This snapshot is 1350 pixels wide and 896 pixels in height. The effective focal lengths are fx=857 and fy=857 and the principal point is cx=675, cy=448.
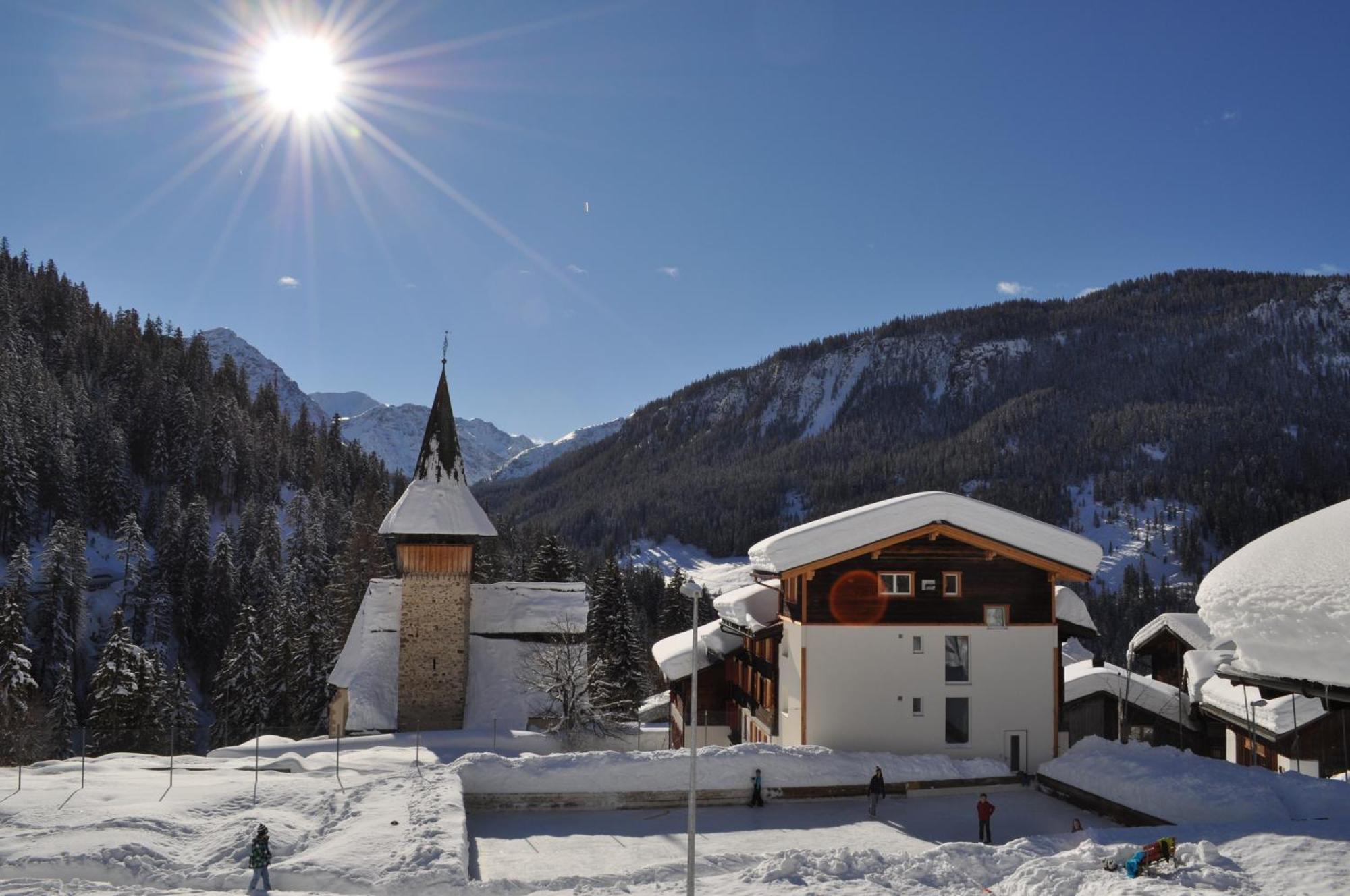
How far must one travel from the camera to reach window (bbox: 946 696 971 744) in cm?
2502

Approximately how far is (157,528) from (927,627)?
91.3 m

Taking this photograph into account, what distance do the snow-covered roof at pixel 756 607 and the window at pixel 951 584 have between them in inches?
208

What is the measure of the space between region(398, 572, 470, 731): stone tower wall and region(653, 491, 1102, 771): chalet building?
15949 mm

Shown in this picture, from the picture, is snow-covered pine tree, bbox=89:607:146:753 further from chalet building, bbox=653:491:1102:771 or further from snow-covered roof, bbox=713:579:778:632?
chalet building, bbox=653:491:1102:771

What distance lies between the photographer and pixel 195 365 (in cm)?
12219

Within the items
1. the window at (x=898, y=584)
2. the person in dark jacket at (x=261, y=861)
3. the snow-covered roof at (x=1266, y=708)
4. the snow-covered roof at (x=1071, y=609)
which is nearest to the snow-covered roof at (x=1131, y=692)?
the snow-covered roof at (x=1071, y=609)

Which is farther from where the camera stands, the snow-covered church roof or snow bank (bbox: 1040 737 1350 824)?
the snow-covered church roof

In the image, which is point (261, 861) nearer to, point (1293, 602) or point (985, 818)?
point (985, 818)

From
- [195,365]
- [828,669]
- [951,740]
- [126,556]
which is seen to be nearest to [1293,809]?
[951,740]

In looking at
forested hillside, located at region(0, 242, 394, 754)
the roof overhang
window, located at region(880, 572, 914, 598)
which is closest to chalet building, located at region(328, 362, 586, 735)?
forested hillside, located at region(0, 242, 394, 754)

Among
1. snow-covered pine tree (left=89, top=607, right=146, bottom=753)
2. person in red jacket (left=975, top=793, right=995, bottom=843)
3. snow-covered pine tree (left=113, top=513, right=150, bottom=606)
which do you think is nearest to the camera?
person in red jacket (left=975, top=793, right=995, bottom=843)

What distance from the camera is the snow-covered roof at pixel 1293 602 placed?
3.89 meters

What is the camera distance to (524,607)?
3938 cm

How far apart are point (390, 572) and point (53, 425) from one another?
166 feet
